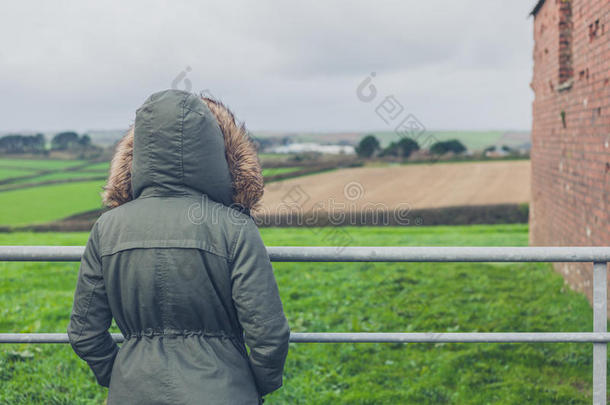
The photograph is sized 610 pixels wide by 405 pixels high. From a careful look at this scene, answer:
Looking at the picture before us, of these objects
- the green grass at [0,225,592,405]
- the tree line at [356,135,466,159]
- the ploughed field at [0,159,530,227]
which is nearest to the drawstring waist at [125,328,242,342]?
the green grass at [0,225,592,405]

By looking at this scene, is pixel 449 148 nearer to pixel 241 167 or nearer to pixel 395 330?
pixel 395 330

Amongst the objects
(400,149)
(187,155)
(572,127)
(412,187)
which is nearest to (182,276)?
(187,155)

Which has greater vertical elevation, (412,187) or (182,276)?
(182,276)

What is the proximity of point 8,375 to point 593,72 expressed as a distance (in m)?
6.60

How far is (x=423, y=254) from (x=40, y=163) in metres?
47.6

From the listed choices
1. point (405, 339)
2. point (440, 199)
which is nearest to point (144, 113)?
point (405, 339)

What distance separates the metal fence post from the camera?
2428 mm

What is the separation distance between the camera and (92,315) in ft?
6.72

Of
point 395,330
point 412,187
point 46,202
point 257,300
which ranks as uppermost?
point 257,300

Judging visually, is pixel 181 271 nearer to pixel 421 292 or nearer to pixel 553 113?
pixel 421 292

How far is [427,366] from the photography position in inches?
202

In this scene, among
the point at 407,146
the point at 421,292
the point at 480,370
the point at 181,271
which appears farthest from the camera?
the point at 407,146

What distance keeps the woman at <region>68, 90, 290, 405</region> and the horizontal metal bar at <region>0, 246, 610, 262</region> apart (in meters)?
0.41

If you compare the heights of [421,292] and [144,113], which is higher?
[144,113]
